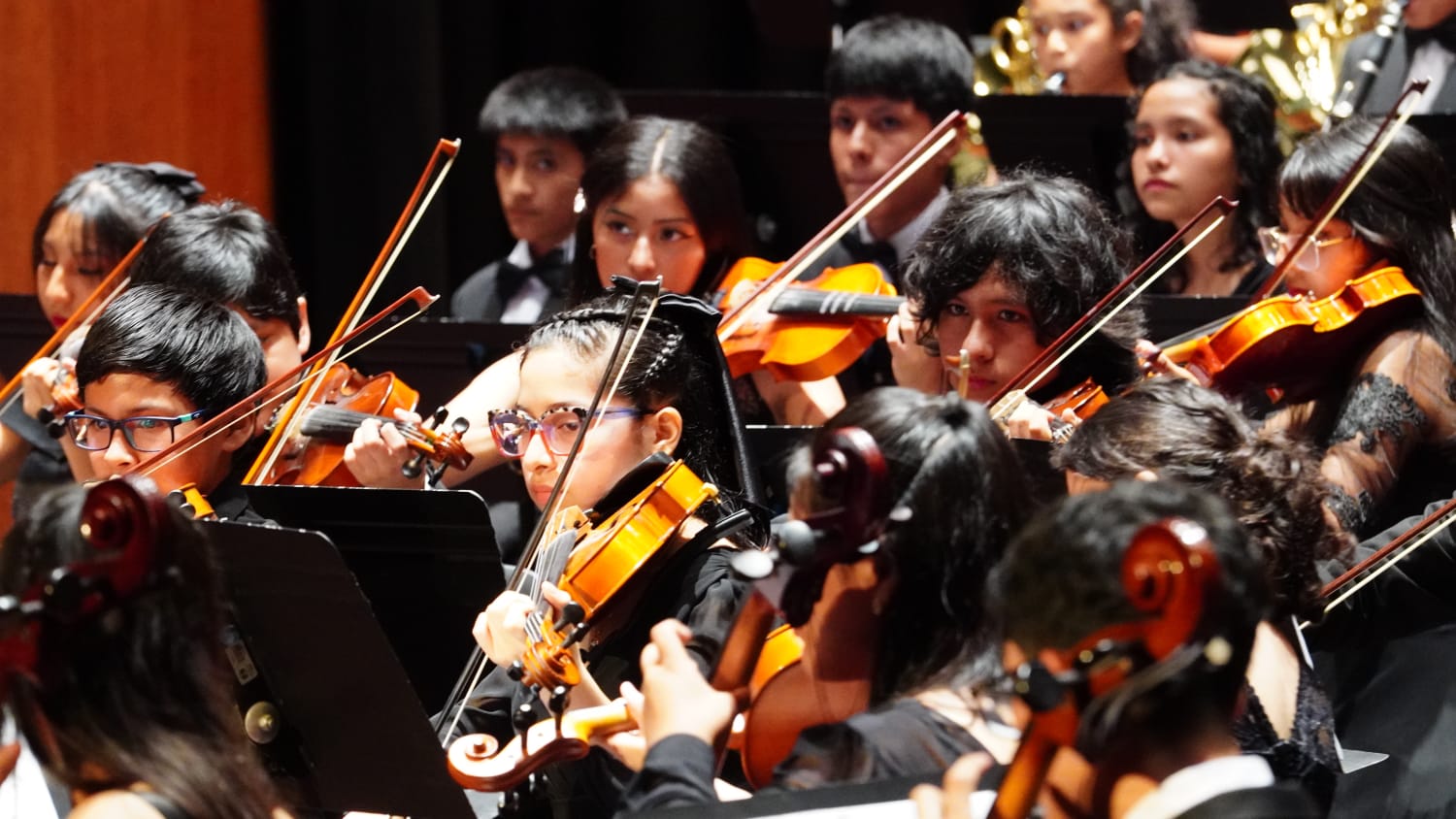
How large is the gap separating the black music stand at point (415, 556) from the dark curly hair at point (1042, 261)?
0.81 m

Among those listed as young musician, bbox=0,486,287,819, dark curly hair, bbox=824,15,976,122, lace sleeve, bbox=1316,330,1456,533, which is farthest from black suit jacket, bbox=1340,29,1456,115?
young musician, bbox=0,486,287,819

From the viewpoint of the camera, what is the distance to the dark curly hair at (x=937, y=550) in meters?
1.46

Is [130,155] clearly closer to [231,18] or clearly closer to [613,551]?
[231,18]

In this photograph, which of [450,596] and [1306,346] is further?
[1306,346]

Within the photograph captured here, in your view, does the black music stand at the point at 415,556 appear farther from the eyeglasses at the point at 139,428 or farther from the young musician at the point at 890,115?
the young musician at the point at 890,115

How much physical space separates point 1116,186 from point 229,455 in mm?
1727

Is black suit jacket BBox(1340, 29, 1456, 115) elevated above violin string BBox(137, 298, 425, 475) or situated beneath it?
elevated above

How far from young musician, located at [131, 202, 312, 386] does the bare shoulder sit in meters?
1.47

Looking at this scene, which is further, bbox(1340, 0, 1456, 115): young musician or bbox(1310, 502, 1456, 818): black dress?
bbox(1340, 0, 1456, 115): young musician

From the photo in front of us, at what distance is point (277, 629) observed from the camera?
5.97 ft

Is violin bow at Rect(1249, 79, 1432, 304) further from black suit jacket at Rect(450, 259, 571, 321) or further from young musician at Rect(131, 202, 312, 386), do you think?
black suit jacket at Rect(450, 259, 571, 321)

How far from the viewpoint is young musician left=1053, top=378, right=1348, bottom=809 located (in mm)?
1677

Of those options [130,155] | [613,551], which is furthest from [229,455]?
[130,155]

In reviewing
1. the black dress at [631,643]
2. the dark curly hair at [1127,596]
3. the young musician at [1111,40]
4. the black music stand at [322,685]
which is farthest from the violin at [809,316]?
the dark curly hair at [1127,596]
